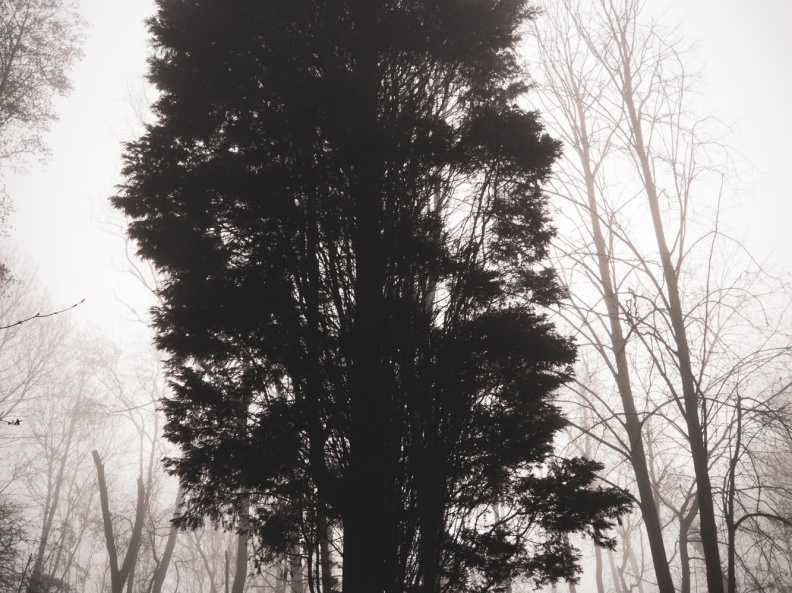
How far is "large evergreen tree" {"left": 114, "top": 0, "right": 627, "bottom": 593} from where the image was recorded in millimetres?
3725

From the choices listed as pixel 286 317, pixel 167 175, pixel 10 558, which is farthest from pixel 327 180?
pixel 10 558

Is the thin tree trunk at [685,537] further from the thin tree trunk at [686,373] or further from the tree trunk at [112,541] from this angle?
the tree trunk at [112,541]

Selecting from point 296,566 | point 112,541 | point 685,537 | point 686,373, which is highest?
point 686,373

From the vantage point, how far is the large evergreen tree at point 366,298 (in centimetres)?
372

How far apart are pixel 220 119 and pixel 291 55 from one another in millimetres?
1012

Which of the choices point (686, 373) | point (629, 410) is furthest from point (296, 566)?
point (629, 410)

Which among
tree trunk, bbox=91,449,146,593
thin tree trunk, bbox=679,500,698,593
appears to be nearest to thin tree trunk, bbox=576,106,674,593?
thin tree trunk, bbox=679,500,698,593

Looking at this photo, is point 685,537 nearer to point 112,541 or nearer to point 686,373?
point 686,373

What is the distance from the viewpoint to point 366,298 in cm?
425

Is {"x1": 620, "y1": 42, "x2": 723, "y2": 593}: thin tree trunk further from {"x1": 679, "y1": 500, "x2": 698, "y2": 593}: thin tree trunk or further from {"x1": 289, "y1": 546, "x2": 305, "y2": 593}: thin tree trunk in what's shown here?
{"x1": 289, "y1": 546, "x2": 305, "y2": 593}: thin tree trunk

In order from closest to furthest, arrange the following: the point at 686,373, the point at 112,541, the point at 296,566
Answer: the point at 296,566, the point at 686,373, the point at 112,541

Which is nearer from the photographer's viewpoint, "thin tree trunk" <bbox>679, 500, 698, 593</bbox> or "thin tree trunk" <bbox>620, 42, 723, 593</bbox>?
"thin tree trunk" <bbox>620, 42, 723, 593</bbox>

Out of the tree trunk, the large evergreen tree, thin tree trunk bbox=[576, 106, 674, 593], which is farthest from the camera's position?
the tree trunk

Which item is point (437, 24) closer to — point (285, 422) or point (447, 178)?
point (447, 178)
